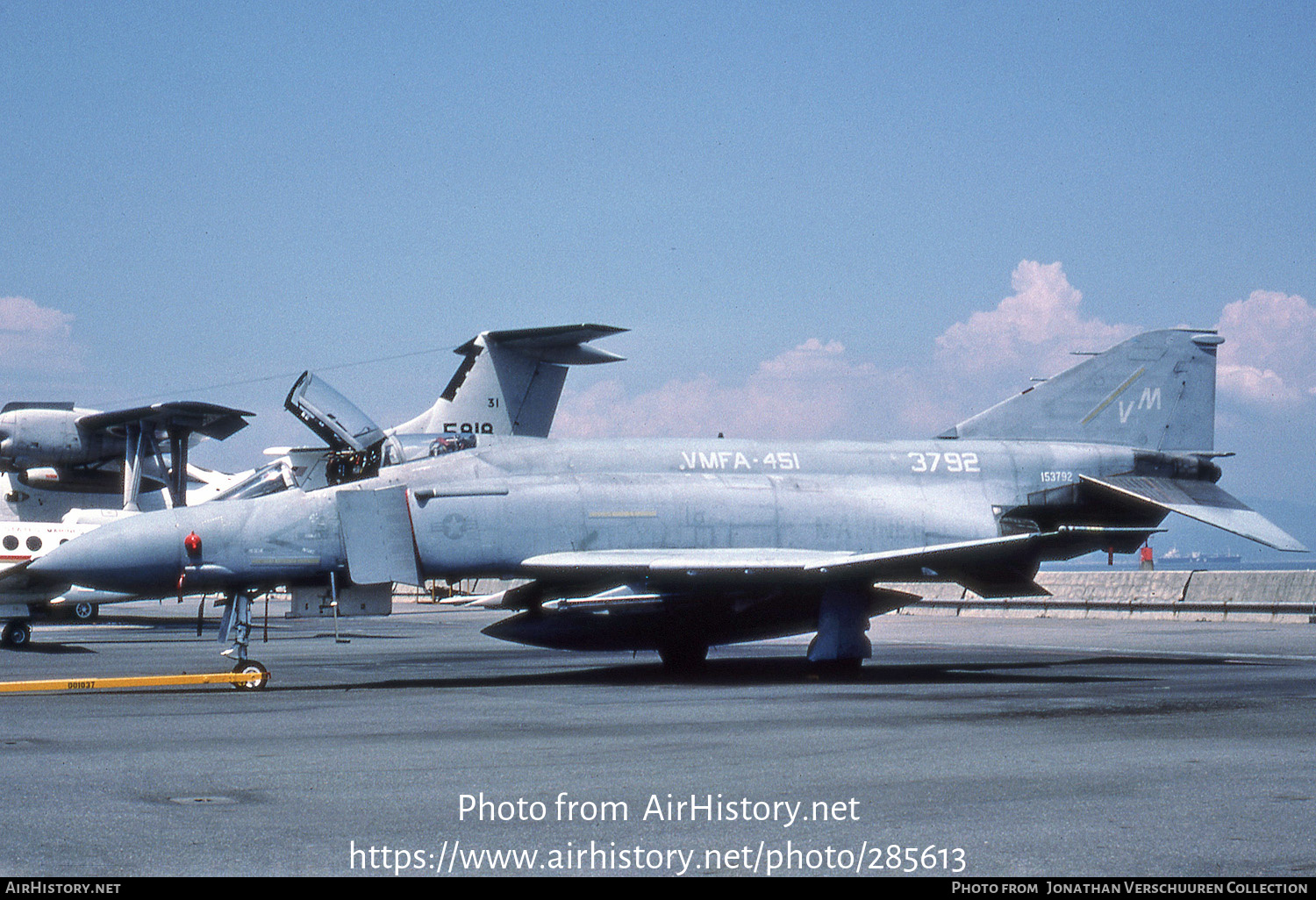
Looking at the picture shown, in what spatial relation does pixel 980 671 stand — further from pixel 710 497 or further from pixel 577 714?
pixel 577 714

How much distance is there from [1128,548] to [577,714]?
37.0ft

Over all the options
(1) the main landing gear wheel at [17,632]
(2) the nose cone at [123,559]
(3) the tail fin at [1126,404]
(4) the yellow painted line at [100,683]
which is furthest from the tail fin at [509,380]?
(4) the yellow painted line at [100,683]

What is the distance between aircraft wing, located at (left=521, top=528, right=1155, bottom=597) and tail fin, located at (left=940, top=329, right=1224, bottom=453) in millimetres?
2992

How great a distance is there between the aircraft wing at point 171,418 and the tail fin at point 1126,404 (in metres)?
31.4

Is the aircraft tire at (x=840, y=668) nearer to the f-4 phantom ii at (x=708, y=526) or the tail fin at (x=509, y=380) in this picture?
the f-4 phantom ii at (x=708, y=526)

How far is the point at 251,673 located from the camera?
15297 millimetres

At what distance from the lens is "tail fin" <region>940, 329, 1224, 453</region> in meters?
20.4

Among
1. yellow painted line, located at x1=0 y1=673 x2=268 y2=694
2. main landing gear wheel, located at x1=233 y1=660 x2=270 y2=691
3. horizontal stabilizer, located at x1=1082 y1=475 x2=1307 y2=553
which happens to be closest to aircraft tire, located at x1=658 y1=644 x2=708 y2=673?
main landing gear wheel, located at x1=233 y1=660 x2=270 y2=691

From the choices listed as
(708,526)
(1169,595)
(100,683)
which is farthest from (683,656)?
(1169,595)

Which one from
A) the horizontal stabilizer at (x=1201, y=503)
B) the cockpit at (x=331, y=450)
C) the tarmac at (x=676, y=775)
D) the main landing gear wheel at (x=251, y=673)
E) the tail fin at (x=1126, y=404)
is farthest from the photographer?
the tail fin at (x=1126, y=404)

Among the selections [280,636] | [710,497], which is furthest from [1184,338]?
[280,636]

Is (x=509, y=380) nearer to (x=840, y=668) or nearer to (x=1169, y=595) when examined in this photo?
(x=840, y=668)

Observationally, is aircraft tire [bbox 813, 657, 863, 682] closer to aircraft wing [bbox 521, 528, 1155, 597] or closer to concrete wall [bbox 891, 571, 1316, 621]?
aircraft wing [bbox 521, 528, 1155, 597]

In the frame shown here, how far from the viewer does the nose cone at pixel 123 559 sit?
15.0m
